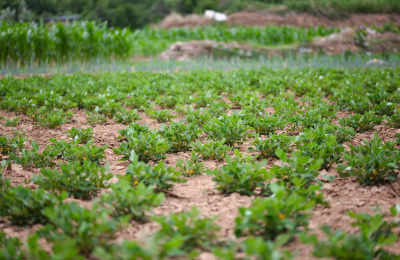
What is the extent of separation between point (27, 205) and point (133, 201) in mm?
635

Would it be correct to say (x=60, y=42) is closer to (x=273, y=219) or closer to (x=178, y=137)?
(x=178, y=137)

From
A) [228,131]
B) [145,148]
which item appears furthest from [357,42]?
[145,148]

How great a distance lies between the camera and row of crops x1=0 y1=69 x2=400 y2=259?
149 cm

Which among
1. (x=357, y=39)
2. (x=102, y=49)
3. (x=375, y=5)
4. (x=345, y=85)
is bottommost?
(x=345, y=85)

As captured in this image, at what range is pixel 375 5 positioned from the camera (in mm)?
14594

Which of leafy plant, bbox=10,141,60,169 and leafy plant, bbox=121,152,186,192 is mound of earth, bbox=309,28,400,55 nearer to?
leafy plant, bbox=121,152,186,192

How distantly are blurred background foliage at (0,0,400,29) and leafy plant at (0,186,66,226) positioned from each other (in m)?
9.57

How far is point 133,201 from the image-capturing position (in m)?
1.83

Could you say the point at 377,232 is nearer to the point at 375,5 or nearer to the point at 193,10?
the point at 375,5

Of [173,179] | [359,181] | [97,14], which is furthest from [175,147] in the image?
[97,14]

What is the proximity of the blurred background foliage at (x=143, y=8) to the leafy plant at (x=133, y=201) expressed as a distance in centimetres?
984

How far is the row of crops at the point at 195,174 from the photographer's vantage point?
1.49 m

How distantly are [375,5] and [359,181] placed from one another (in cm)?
1573

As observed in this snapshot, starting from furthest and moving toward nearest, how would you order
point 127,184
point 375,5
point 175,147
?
point 375,5 → point 175,147 → point 127,184
